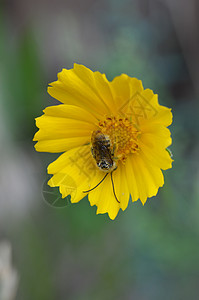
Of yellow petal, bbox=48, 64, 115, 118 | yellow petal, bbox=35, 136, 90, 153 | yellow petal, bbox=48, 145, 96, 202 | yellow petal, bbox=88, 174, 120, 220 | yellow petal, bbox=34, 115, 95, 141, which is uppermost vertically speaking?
yellow petal, bbox=48, 64, 115, 118

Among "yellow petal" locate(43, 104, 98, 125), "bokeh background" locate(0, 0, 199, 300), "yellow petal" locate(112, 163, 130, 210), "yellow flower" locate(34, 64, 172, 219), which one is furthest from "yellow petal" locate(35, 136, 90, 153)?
"bokeh background" locate(0, 0, 199, 300)

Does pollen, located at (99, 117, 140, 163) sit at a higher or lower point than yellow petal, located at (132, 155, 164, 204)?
higher

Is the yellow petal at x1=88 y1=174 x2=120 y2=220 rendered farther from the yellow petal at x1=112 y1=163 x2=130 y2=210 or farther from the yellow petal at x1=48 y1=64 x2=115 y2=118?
the yellow petal at x1=48 y1=64 x2=115 y2=118

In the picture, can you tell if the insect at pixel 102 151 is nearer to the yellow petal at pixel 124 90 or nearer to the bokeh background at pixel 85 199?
the yellow petal at pixel 124 90

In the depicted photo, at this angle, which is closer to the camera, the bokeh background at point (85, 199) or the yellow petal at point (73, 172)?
the yellow petal at point (73, 172)

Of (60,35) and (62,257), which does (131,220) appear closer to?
(62,257)

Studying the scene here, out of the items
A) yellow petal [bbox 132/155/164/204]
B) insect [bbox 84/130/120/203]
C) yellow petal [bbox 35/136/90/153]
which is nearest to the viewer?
yellow petal [bbox 132/155/164/204]

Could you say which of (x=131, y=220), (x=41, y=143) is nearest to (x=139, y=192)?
(x=41, y=143)

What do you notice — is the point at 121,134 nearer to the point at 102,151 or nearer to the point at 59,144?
the point at 102,151

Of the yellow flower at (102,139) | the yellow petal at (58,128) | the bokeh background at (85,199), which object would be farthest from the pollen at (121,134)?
the bokeh background at (85,199)
